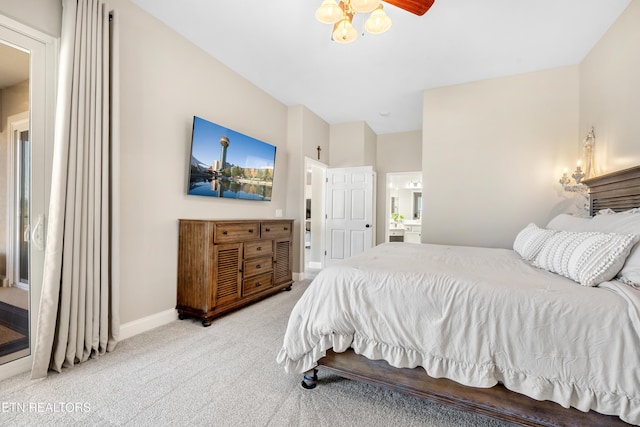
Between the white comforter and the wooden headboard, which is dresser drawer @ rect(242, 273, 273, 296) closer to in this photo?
the white comforter

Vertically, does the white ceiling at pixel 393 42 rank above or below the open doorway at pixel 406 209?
above

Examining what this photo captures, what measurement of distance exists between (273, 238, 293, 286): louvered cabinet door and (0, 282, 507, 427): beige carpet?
1.52 meters

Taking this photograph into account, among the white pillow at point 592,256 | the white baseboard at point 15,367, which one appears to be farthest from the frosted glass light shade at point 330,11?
the white baseboard at point 15,367

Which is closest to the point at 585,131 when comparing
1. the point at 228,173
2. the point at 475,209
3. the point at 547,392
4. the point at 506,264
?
the point at 475,209

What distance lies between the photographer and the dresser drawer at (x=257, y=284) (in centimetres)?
310

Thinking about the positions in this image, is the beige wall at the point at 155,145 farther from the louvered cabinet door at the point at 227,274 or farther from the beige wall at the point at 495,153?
the beige wall at the point at 495,153

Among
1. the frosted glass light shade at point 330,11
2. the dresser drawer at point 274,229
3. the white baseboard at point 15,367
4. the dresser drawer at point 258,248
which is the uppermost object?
the frosted glass light shade at point 330,11

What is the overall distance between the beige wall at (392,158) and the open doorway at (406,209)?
1169 mm

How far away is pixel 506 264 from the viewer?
6.27 ft

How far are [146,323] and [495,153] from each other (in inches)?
174

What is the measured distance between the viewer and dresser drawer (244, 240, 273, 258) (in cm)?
312

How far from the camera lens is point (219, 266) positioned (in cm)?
275

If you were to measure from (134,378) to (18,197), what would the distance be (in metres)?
1.45

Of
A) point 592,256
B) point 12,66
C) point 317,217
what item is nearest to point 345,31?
point 592,256
